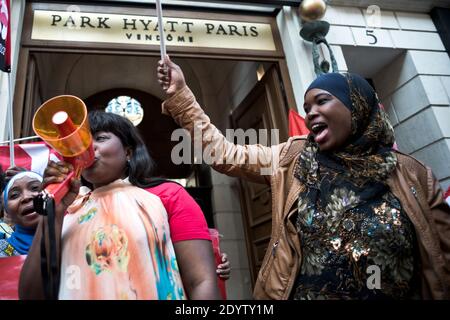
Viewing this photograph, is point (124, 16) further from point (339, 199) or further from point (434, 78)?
point (434, 78)

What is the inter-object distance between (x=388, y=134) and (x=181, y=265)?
3.40 feet

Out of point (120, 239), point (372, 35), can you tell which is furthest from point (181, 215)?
point (372, 35)

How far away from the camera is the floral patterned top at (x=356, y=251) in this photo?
3.85 feet

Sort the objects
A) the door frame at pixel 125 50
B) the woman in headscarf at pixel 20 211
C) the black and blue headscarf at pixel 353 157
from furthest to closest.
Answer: the door frame at pixel 125 50 → the woman in headscarf at pixel 20 211 → the black and blue headscarf at pixel 353 157

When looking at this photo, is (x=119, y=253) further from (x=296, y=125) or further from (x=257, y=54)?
(x=257, y=54)

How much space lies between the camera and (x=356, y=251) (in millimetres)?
1198

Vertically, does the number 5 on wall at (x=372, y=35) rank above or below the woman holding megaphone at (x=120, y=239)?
above

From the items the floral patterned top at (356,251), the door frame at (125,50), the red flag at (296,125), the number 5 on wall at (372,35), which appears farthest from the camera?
the number 5 on wall at (372,35)

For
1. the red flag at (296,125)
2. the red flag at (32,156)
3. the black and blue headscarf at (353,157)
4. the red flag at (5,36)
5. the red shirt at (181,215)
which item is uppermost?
the red flag at (5,36)

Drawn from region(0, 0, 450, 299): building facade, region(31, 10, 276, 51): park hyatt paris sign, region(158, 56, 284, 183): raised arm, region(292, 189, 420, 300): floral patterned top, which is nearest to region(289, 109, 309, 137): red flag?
region(0, 0, 450, 299): building facade

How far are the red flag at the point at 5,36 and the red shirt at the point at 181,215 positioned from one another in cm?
179

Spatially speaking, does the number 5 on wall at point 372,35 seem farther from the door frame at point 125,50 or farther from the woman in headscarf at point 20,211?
the woman in headscarf at point 20,211

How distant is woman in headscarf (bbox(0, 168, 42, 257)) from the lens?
59.1 inches

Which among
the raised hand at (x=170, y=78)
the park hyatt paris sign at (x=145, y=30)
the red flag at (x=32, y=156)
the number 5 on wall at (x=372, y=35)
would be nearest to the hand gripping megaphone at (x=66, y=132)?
the raised hand at (x=170, y=78)
